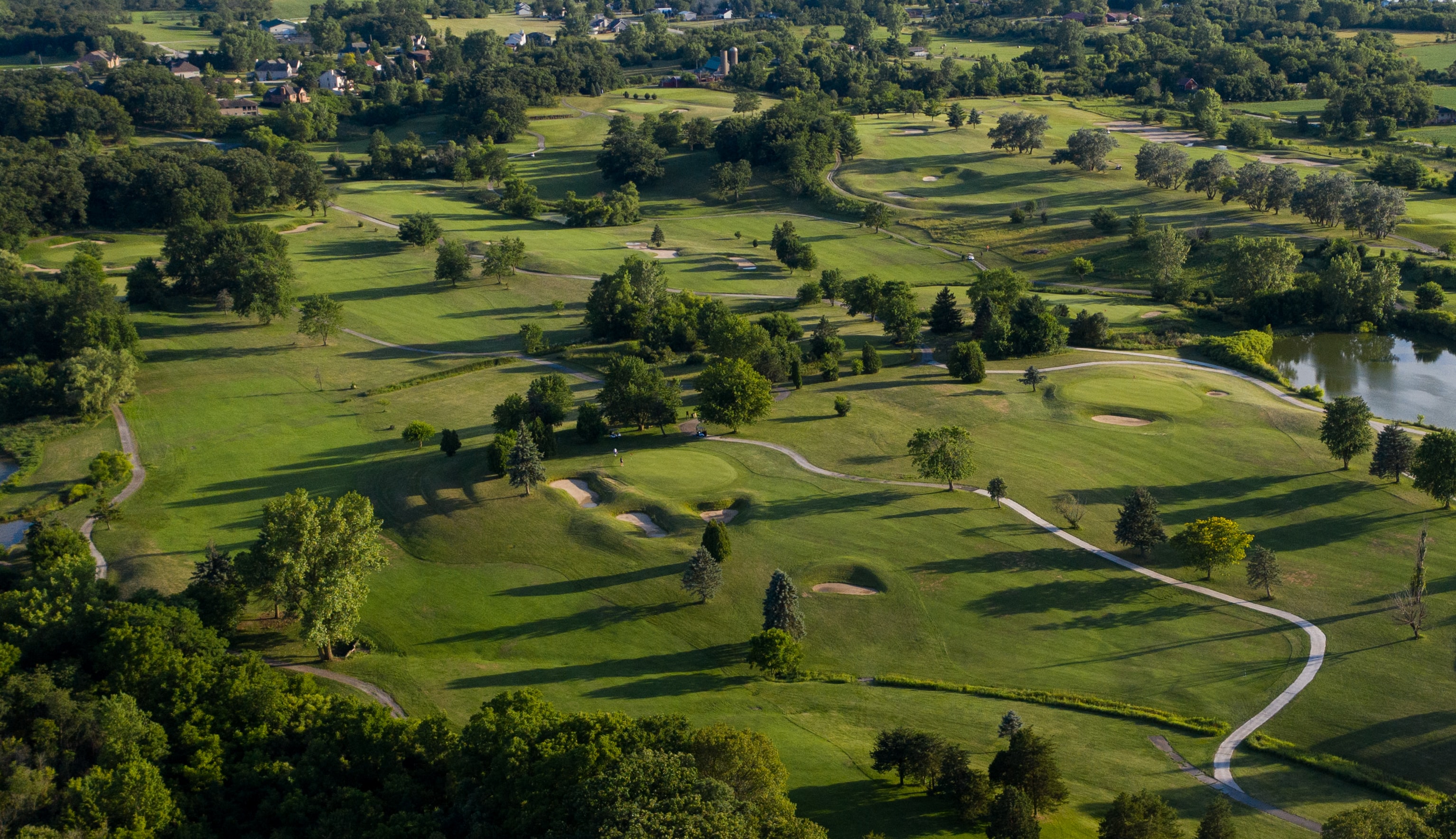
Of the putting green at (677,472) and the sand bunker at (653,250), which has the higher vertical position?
the sand bunker at (653,250)

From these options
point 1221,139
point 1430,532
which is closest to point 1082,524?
point 1430,532

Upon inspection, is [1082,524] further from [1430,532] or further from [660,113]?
[660,113]

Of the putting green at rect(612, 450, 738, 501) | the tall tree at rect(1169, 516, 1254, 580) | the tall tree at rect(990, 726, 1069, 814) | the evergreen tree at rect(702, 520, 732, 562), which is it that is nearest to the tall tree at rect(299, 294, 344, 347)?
the putting green at rect(612, 450, 738, 501)

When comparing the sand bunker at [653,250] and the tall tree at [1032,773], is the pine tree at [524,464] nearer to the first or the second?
the tall tree at [1032,773]

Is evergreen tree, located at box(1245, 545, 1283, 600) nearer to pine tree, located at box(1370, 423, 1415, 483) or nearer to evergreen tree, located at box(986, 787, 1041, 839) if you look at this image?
pine tree, located at box(1370, 423, 1415, 483)

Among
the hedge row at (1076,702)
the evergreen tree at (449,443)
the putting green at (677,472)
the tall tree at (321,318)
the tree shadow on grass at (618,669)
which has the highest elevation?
the tall tree at (321,318)

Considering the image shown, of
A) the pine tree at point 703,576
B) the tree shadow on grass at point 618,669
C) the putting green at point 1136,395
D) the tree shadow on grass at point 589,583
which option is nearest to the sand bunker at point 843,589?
the pine tree at point 703,576
